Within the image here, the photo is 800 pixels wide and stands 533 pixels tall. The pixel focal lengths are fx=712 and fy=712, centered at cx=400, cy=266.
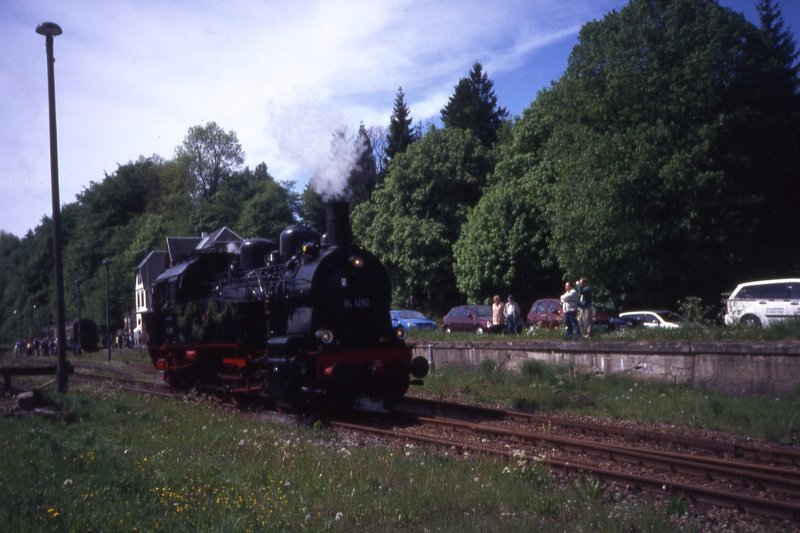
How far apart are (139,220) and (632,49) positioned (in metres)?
65.3

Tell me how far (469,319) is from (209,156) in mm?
53326

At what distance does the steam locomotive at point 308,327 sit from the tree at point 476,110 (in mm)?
47672

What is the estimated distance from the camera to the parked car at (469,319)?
1270 inches

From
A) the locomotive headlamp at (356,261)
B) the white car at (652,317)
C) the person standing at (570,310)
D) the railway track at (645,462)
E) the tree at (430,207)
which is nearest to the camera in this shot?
the railway track at (645,462)

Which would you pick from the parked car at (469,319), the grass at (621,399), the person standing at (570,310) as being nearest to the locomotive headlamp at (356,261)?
the grass at (621,399)

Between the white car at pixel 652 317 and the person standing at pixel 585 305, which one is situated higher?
the person standing at pixel 585 305

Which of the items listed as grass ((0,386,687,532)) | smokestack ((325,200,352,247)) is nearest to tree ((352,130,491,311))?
smokestack ((325,200,352,247))

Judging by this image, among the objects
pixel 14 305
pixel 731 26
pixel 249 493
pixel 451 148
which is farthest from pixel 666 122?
pixel 14 305

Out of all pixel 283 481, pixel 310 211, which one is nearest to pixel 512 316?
pixel 283 481

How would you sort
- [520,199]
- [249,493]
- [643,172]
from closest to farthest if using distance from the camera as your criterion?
1. [249,493]
2. [643,172]
3. [520,199]

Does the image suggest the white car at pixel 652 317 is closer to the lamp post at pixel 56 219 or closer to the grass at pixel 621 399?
the grass at pixel 621 399

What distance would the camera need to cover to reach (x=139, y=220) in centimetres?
8319

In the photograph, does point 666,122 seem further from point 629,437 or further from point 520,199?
point 629,437

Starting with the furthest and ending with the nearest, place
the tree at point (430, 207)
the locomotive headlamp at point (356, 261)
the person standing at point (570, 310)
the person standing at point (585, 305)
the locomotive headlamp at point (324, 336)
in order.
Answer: the tree at point (430, 207) → the person standing at point (585, 305) → the person standing at point (570, 310) → the locomotive headlamp at point (356, 261) → the locomotive headlamp at point (324, 336)
